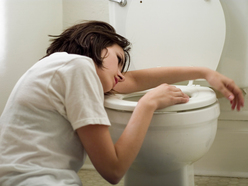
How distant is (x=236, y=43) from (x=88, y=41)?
615mm

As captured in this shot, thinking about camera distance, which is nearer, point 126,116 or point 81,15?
point 126,116

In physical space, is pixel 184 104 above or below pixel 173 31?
below

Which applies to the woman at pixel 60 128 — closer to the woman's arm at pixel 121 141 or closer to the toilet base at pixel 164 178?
the woman's arm at pixel 121 141

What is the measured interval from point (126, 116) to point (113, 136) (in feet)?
0.26

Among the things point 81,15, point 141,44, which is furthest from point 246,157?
point 81,15

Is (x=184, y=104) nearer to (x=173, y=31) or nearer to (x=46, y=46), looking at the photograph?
(x=173, y=31)

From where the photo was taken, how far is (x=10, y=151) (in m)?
0.59

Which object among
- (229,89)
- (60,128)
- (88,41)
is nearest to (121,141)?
(60,128)

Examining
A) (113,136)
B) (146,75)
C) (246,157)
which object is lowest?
(246,157)

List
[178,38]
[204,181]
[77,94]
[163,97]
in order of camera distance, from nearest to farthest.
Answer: [77,94]
[163,97]
[178,38]
[204,181]

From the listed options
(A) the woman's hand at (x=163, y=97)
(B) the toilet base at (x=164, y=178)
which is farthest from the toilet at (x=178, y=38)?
(A) the woman's hand at (x=163, y=97)

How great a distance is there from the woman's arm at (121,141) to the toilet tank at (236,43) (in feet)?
1.63

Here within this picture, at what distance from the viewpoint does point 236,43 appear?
1.09 m

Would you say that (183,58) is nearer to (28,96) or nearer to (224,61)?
(224,61)
